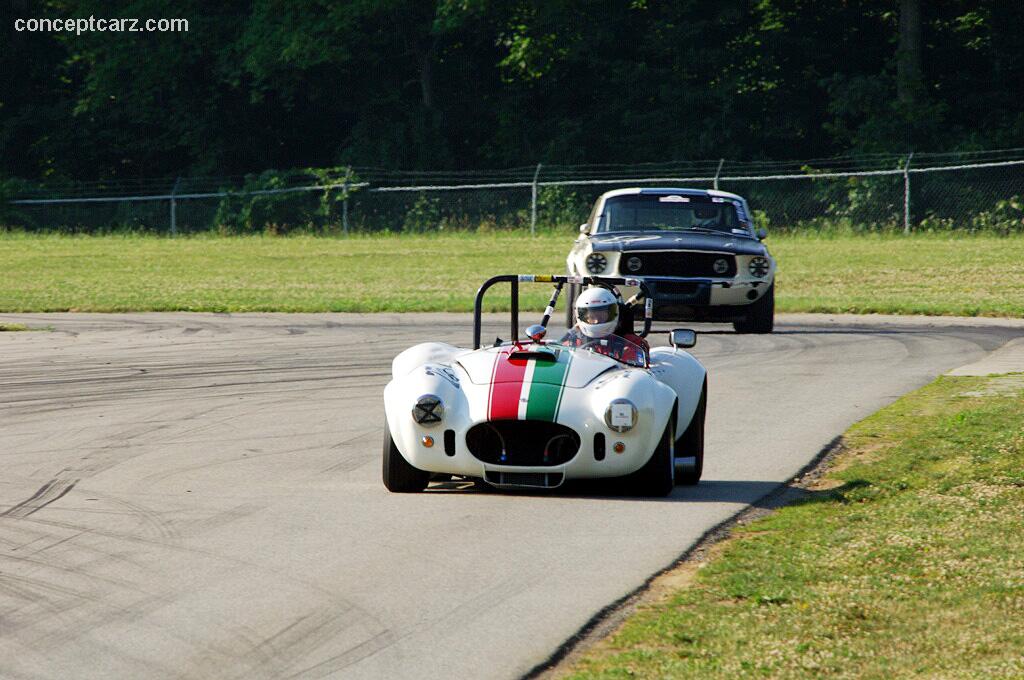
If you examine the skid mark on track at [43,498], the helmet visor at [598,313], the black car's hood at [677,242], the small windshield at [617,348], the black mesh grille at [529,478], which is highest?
the black car's hood at [677,242]

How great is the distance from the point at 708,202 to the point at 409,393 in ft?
38.6

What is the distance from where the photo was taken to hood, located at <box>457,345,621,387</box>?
9.35 meters

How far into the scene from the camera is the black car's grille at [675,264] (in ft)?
62.9

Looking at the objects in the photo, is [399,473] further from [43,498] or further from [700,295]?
[700,295]

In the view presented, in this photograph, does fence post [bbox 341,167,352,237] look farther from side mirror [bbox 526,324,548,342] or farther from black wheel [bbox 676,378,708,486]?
black wheel [bbox 676,378,708,486]

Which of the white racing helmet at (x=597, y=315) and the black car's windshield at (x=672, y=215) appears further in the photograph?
the black car's windshield at (x=672, y=215)

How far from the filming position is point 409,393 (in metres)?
9.29

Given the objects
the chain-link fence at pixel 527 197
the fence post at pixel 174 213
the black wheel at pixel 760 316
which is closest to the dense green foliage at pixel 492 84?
the chain-link fence at pixel 527 197

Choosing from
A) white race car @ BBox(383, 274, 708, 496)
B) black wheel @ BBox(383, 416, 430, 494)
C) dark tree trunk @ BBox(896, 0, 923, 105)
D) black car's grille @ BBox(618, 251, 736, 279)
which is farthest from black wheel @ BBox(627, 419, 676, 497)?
dark tree trunk @ BBox(896, 0, 923, 105)

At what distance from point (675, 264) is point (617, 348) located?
30.0 ft

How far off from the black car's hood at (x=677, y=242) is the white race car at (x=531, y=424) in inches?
379

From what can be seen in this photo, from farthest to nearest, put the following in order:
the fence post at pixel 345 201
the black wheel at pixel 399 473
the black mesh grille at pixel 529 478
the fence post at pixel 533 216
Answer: the fence post at pixel 345 201 < the fence post at pixel 533 216 < the black wheel at pixel 399 473 < the black mesh grille at pixel 529 478

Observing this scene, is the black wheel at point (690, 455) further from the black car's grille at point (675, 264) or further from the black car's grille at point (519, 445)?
the black car's grille at point (675, 264)

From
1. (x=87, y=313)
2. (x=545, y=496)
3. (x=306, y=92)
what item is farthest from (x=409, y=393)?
(x=306, y=92)
